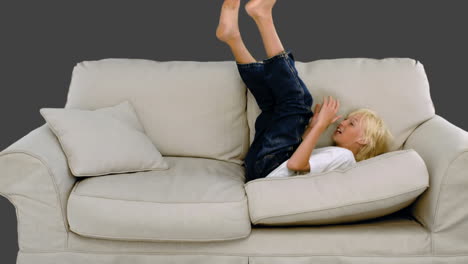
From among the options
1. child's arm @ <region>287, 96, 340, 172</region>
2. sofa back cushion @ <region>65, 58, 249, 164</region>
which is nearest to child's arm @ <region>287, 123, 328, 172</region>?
child's arm @ <region>287, 96, 340, 172</region>

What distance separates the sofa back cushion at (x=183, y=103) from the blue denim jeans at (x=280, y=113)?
0.73 ft

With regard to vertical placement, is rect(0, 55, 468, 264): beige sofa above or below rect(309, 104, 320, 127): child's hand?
below

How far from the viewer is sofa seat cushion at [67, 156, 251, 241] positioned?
313 centimetres

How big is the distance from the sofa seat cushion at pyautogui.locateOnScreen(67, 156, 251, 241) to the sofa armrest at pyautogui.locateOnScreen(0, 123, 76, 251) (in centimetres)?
7

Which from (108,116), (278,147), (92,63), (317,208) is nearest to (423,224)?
(317,208)

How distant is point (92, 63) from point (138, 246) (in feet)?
4.41

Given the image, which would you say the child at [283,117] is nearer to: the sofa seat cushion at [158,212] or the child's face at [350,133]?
the child's face at [350,133]

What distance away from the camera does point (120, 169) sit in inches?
138

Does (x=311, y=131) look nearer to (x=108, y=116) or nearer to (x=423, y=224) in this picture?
(x=423, y=224)

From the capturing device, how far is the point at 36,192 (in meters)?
3.20

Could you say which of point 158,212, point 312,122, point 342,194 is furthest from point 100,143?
point 342,194

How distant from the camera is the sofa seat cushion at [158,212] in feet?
10.3

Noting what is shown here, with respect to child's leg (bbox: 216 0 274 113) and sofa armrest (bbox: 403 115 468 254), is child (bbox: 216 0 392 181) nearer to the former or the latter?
child's leg (bbox: 216 0 274 113)

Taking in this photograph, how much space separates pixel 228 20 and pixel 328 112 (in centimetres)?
75
